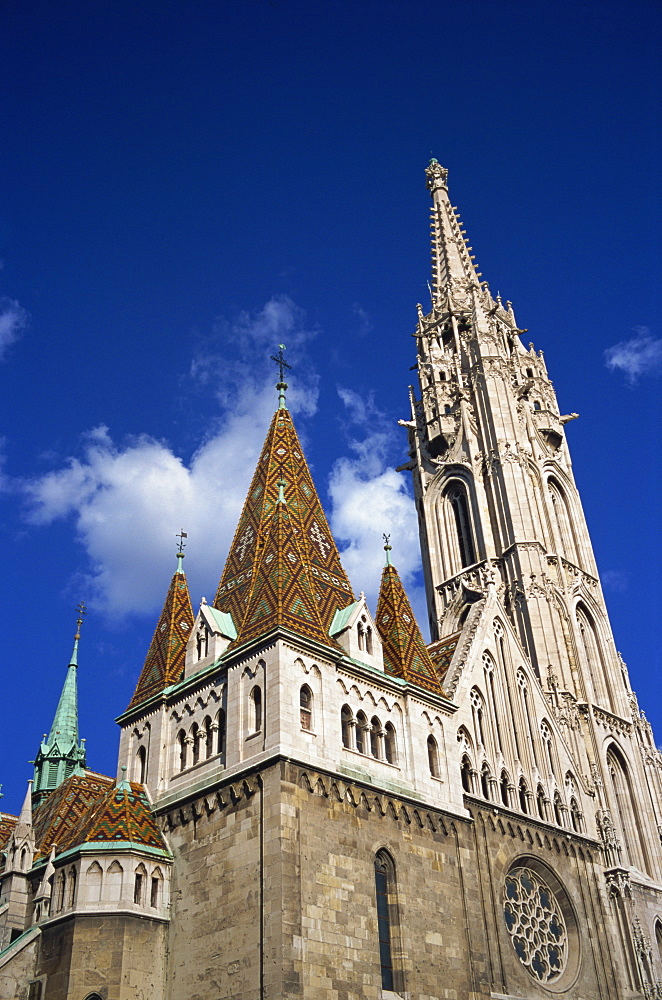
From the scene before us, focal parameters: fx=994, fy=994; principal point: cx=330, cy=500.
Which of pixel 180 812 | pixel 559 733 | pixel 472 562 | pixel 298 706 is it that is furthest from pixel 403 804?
pixel 472 562

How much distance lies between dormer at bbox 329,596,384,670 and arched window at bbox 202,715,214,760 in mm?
4064

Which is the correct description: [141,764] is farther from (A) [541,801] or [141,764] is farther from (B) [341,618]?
(A) [541,801]

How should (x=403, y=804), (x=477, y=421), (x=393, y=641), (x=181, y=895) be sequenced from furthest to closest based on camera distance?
(x=477, y=421), (x=393, y=641), (x=403, y=804), (x=181, y=895)

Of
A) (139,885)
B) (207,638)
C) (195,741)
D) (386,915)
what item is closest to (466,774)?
(386,915)

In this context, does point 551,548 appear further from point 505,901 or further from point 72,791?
point 72,791

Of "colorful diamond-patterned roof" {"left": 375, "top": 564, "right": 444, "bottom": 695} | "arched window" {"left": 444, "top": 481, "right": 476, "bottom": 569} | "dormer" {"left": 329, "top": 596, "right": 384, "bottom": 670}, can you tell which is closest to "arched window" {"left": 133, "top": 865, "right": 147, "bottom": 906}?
"dormer" {"left": 329, "top": 596, "right": 384, "bottom": 670}

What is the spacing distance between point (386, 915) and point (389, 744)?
4341 millimetres

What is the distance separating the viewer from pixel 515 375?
4522 cm

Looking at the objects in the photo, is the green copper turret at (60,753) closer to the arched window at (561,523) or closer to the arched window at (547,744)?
the arched window at (547,744)

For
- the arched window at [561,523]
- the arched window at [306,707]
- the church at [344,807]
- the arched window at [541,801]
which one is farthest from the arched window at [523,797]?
the arched window at [561,523]

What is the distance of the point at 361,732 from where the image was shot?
2533 centimetres

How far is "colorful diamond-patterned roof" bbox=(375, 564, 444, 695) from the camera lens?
2794 centimetres

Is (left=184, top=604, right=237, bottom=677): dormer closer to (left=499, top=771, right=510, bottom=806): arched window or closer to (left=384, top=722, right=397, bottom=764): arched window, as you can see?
(left=384, top=722, right=397, bottom=764): arched window

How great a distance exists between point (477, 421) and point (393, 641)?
17.5 m
